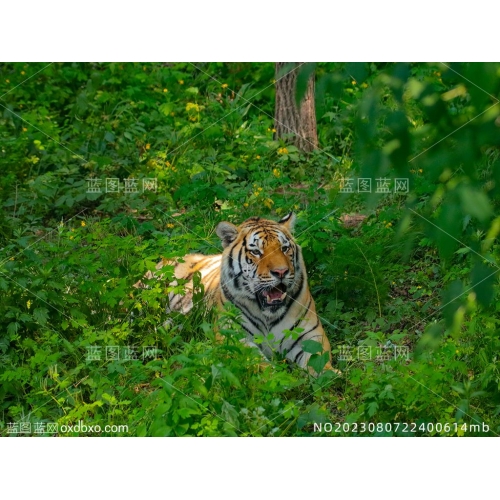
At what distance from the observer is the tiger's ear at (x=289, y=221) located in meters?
4.12

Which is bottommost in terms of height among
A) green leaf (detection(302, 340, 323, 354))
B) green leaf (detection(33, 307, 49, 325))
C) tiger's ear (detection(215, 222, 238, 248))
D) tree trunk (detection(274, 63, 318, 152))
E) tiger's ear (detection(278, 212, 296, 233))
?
green leaf (detection(302, 340, 323, 354))

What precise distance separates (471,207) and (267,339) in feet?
6.74

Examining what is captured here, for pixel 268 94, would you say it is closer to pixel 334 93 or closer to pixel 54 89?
pixel 54 89

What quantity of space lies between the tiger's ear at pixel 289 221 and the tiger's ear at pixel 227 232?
0.77 feet

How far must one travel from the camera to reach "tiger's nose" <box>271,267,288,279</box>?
13.5 ft

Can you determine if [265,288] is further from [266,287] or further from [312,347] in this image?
[312,347]

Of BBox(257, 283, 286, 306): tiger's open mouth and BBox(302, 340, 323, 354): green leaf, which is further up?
BBox(257, 283, 286, 306): tiger's open mouth

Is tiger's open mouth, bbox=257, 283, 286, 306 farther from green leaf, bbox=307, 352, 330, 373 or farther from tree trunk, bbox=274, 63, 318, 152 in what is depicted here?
tree trunk, bbox=274, 63, 318, 152

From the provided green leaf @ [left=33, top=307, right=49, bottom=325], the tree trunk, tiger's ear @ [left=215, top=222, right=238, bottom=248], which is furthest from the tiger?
green leaf @ [left=33, top=307, right=49, bottom=325]

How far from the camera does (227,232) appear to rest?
13.8ft

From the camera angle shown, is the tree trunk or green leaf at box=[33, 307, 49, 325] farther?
the tree trunk

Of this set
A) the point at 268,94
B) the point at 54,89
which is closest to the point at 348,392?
the point at 268,94

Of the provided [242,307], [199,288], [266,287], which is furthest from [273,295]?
[199,288]

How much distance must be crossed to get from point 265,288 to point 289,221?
1.13 feet
